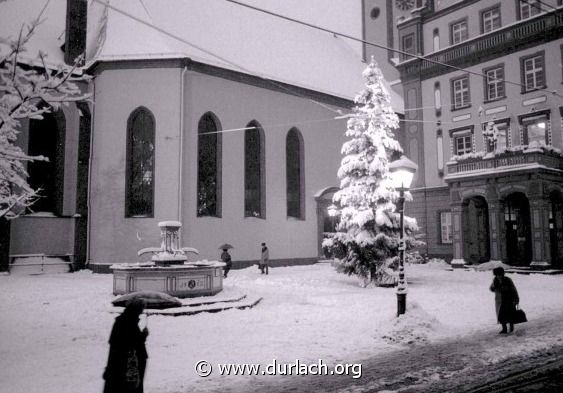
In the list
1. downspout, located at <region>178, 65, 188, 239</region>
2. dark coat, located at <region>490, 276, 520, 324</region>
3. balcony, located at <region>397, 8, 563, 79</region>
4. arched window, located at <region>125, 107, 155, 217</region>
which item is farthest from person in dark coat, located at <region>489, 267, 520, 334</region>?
balcony, located at <region>397, 8, 563, 79</region>

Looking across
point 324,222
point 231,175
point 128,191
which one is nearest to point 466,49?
point 324,222

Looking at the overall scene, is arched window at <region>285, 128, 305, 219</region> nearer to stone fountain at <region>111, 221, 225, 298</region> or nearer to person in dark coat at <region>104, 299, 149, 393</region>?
stone fountain at <region>111, 221, 225, 298</region>

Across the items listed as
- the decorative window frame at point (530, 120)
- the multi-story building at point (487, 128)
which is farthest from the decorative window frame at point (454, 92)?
the decorative window frame at point (530, 120)

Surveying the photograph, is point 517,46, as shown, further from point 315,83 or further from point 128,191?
point 128,191

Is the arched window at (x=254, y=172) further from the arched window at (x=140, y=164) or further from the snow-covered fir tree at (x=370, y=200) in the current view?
the snow-covered fir tree at (x=370, y=200)

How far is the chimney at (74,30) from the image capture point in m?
25.5

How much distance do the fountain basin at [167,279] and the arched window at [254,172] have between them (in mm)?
12239

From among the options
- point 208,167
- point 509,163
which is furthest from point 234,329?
point 509,163

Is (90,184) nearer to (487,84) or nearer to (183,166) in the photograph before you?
(183,166)

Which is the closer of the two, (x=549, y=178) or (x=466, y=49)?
(x=549, y=178)

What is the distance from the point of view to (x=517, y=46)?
94.4ft

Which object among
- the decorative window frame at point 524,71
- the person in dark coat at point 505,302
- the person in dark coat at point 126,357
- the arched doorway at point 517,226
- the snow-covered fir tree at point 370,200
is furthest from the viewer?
the arched doorway at point 517,226

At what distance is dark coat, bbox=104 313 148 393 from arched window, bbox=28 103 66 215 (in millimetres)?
21395

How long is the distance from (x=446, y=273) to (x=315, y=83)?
45.4 ft
